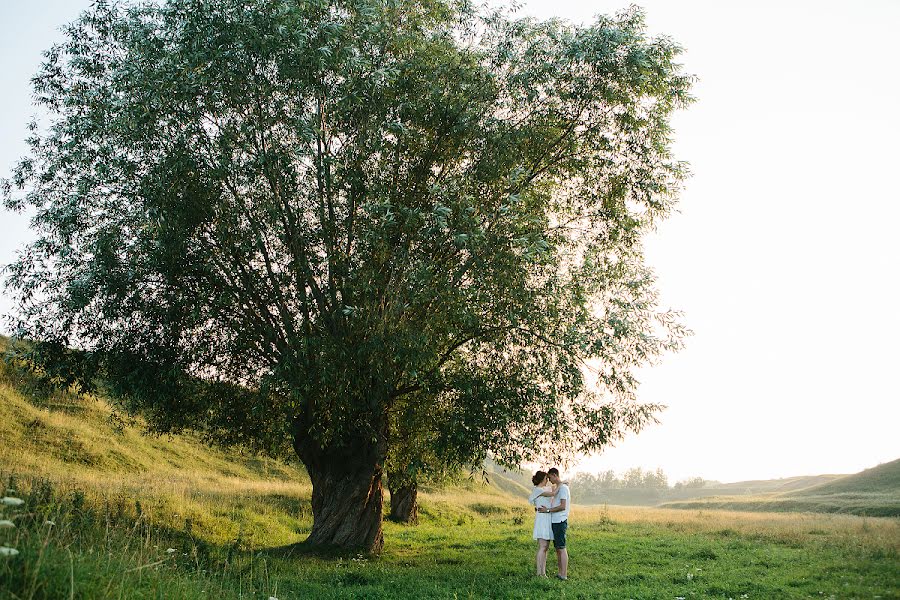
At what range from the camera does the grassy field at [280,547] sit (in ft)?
25.4

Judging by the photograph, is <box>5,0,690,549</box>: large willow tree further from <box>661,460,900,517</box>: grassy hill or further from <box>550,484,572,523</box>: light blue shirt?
<box>661,460,900,517</box>: grassy hill

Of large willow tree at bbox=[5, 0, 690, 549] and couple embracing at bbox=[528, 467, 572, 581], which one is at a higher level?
large willow tree at bbox=[5, 0, 690, 549]

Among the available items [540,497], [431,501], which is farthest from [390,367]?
[431,501]

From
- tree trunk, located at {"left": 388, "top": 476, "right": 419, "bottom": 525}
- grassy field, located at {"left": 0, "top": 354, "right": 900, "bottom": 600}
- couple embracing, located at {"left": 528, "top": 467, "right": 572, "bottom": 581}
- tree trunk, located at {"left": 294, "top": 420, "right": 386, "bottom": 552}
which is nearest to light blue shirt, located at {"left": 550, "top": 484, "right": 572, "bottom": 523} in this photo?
couple embracing, located at {"left": 528, "top": 467, "right": 572, "bottom": 581}

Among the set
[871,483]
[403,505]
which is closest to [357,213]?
[403,505]

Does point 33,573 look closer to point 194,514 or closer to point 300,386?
point 300,386

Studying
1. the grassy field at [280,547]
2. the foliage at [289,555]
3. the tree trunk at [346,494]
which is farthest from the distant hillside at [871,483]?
the tree trunk at [346,494]

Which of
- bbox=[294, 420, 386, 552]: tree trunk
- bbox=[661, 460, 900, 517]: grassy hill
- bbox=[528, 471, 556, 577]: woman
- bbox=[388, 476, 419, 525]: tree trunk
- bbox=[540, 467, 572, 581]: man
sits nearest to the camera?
bbox=[540, 467, 572, 581]: man

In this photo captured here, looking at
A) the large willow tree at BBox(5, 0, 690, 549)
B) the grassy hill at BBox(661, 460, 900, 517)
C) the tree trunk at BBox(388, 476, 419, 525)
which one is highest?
the large willow tree at BBox(5, 0, 690, 549)

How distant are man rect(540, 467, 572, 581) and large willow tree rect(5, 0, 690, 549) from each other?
1507 millimetres

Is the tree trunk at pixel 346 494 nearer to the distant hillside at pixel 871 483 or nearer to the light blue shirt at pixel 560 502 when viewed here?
the light blue shirt at pixel 560 502

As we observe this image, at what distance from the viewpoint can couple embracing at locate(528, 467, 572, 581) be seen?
47.8 ft

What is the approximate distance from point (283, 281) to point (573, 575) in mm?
12052

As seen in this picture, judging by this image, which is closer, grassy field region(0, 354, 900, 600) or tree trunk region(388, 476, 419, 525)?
grassy field region(0, 354, 900, 600)
